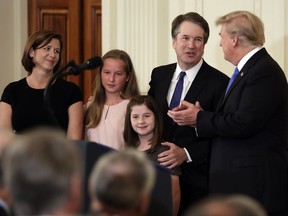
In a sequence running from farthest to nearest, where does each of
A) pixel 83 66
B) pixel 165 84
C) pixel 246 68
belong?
pixel 165 84 → pixel 246 68 → pixel 83 66

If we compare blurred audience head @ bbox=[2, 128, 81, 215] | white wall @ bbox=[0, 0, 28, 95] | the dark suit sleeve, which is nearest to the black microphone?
the dark suit sleeve

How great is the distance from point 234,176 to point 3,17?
319 cm

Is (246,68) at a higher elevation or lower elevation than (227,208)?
higher

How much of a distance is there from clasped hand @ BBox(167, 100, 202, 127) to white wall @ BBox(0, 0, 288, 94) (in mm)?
1412

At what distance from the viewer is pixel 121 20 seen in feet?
18.8

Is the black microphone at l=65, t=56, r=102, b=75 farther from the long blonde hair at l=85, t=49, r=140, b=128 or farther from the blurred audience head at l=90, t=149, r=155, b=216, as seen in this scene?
the blurred audience head at l=90, t=149, r=155, b=216

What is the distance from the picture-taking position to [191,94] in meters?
4.13

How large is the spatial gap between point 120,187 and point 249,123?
2.04 metres

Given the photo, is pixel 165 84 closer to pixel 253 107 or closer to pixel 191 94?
pixel 191 94

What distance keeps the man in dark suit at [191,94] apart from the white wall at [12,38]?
2.39 m

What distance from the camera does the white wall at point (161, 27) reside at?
515 centimetres

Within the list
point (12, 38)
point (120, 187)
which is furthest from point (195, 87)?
point (12, 38)

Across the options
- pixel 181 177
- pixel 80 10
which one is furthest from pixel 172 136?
pixel 80 10

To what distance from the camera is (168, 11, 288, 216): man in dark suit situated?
148 inches
